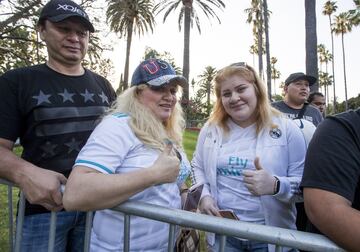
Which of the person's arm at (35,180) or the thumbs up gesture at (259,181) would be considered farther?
the thumbs up gesture at (259,181)

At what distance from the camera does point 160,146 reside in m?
1.95

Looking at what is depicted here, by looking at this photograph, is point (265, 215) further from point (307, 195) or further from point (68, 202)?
point (68, 202)

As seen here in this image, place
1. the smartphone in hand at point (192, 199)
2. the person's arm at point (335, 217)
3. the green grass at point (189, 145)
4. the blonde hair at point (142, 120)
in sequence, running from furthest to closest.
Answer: the green grass at point (189, 145), the smartphone in hand at point (192, 199), the blonde hair at point (142, 120), the person's arm at point (335, 217)

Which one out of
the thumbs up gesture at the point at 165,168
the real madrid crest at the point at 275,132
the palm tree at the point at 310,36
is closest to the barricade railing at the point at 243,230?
the thumbs up gesture at the point at 165,168

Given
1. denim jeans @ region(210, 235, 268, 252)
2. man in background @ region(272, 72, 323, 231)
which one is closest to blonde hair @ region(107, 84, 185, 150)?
denim jeans @ region(210, 235, 268, 252)

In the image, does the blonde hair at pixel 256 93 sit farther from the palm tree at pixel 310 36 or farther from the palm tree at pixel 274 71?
the palm tree at pixel 274 71

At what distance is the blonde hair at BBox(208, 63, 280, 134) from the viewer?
2.54 m

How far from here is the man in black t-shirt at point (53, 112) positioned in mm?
2105

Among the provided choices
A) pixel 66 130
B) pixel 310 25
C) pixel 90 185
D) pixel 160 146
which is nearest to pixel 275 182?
pixel 160 146

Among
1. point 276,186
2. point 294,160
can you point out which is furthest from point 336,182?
point 294,160

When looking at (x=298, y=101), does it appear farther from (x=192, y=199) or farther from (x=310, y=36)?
(x=310, y=36)

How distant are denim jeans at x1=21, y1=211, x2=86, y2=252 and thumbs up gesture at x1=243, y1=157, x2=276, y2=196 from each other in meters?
1.13

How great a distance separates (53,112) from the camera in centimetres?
220

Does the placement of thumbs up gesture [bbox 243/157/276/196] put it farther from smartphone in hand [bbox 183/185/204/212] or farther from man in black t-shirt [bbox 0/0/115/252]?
man in black t-shirt [bbox 0/0/115/252]
